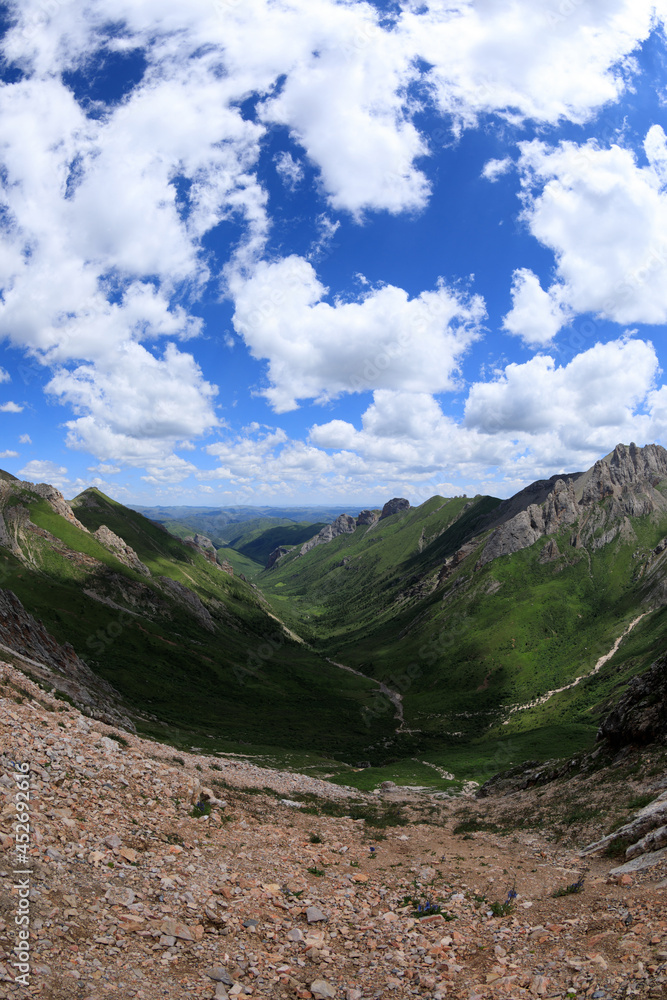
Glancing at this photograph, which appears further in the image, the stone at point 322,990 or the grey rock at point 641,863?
the grey rock at point 641,863

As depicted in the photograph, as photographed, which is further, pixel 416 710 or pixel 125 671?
pixel 416 710

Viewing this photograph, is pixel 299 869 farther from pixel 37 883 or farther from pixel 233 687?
pixel 233 687

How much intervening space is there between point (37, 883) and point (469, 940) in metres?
13.9

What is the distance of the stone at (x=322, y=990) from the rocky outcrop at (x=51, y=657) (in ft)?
136

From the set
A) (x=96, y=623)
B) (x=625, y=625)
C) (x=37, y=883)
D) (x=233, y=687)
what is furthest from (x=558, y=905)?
(x=625, y=625)

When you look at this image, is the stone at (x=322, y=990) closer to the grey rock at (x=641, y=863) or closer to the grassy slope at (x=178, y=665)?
the grey rock at (x=641, y=863)

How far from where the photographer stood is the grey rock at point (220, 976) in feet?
39.7

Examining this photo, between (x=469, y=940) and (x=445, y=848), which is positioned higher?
(x=469, y=940)

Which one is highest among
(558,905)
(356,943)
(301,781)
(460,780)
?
(356,943)

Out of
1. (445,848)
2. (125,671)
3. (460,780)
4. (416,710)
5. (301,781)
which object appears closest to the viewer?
(445,848)

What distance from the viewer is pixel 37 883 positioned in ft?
43.7

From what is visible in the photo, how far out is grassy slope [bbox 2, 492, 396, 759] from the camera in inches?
3467

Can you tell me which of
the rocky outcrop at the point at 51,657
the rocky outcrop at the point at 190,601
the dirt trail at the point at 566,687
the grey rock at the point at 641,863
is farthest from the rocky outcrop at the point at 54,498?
the grey rock at the point at 641,863

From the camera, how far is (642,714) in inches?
1426
